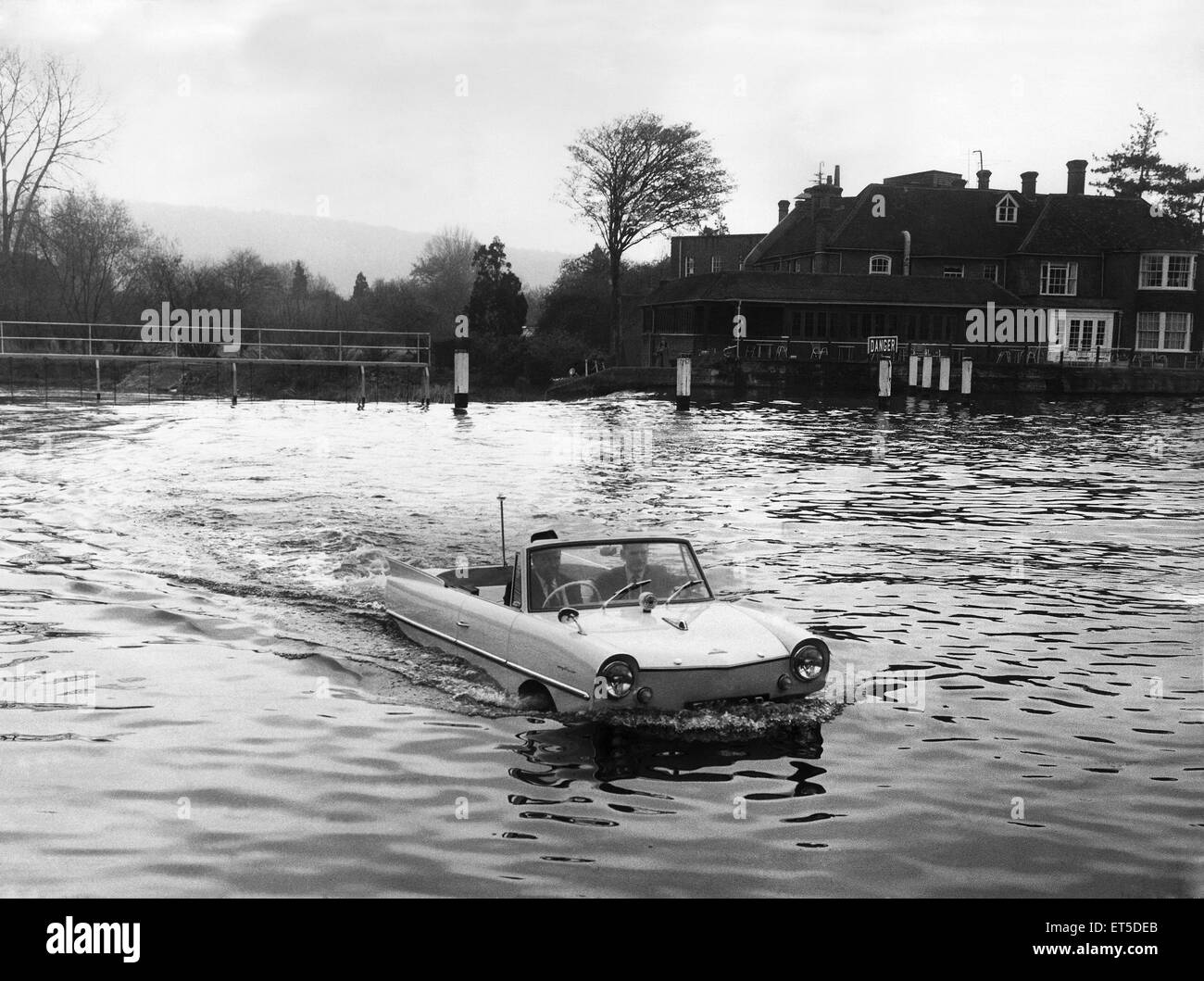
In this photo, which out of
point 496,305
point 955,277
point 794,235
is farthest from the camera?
point 794,235

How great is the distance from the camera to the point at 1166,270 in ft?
250

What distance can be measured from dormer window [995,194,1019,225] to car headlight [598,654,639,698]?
76238 millimetres

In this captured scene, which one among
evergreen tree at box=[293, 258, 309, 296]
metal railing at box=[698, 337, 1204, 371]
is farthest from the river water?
evergreen tree at box=[293, 258, 309, 296]

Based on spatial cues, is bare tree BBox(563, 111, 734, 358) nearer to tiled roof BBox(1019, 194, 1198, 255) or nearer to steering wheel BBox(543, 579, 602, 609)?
tiled roof BBox(1019, 194, 1198, 255)

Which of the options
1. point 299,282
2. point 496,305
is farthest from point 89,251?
point 299,282

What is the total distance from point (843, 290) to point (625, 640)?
63842 millimetres

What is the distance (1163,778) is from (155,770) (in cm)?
701

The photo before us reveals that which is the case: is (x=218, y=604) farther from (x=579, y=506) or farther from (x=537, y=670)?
(x=579, y=506)

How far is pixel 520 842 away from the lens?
7746mm

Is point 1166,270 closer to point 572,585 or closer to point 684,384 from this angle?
point 684,384

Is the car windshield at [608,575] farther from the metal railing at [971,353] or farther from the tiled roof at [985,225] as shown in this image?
the tiled roof at [985,225]

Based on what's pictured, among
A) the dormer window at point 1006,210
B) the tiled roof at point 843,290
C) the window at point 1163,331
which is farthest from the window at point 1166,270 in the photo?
the tiled roof at point 843,290

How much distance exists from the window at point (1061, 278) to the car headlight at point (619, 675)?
73.5 metres

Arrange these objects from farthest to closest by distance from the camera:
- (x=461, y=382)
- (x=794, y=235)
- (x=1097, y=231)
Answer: (x=794, y=235), (x=1097, y=231), (x=461, y=382)
